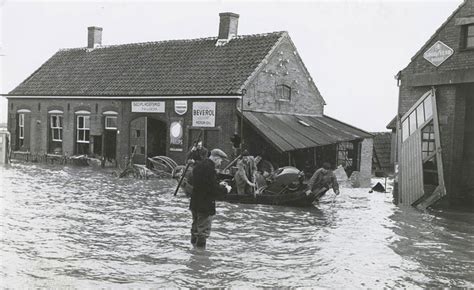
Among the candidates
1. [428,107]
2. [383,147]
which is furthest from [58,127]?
[428,107]

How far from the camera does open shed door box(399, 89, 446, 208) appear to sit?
16.6m

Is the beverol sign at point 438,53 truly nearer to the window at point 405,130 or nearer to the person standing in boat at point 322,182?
the window at point 405,130

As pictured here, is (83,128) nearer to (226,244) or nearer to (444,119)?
(444,119)

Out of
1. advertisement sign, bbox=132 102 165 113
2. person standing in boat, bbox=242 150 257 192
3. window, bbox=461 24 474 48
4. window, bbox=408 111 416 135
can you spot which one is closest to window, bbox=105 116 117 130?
advertisement sign, bbox=132 102 165 113

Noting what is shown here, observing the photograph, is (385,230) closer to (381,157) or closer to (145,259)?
(145,259)

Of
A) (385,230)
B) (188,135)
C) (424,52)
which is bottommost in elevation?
(385,230)

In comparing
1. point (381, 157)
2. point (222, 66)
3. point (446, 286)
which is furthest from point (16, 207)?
point (381, 157)

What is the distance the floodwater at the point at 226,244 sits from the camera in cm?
847

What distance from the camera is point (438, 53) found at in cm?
1777

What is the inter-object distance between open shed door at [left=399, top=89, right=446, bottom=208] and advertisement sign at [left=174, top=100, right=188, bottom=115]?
35.2 ft

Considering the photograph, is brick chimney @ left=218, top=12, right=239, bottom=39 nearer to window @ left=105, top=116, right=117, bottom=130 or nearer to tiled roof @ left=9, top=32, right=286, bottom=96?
tiled roof @ left=9, top=32, right=286, bottom=96

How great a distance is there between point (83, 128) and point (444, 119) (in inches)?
785

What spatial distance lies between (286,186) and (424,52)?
6711 mm

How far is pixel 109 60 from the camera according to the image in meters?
31.7
